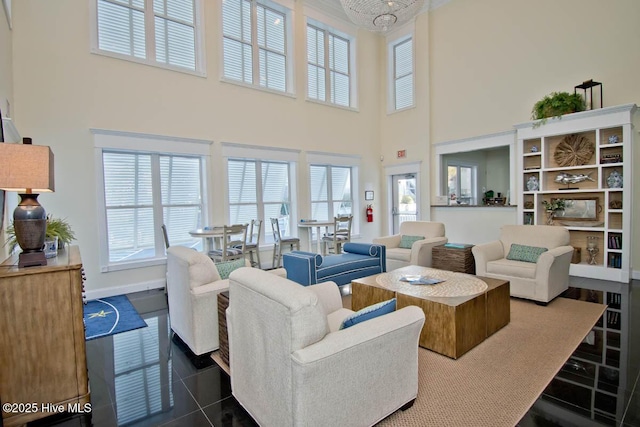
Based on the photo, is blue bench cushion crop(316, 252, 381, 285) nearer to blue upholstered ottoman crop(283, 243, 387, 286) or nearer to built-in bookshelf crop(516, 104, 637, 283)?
blue upholstered ottoman crop(283, 243, 387, 286)

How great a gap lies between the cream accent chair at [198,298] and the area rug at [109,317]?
113 cm

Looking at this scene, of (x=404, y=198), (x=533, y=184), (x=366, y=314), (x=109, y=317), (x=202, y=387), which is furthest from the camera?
(x=404, y=198)

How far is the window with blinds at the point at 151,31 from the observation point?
5.06 metres

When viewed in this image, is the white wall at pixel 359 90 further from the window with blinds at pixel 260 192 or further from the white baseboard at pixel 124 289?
the window with blinds at pixel 260 192

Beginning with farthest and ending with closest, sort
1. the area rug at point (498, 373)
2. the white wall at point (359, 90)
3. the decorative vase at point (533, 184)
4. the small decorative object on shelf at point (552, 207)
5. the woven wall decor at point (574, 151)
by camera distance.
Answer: the decorative vase at point (533, 184) < the small decorative object on shelf at point (552, 207) < the woven wall decor at point (574, 151) < the white wall at point (359, 90) < the area rug at point (498, 373)

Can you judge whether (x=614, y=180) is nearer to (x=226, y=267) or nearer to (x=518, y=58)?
(x=518, y=58)

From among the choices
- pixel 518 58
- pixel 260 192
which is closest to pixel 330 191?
pixel 260 192

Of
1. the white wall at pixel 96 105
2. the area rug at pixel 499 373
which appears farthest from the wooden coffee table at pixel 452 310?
the white wall at pixel 96 105

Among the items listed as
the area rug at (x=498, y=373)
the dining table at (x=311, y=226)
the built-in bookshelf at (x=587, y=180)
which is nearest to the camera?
the area rug at (x=498, y=373)

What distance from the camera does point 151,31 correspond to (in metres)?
5.40

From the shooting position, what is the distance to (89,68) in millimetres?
4840

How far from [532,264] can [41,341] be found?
192 inches

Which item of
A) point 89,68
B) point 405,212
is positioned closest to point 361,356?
point 89,68

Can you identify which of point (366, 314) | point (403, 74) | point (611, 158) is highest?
point (403, 74)
